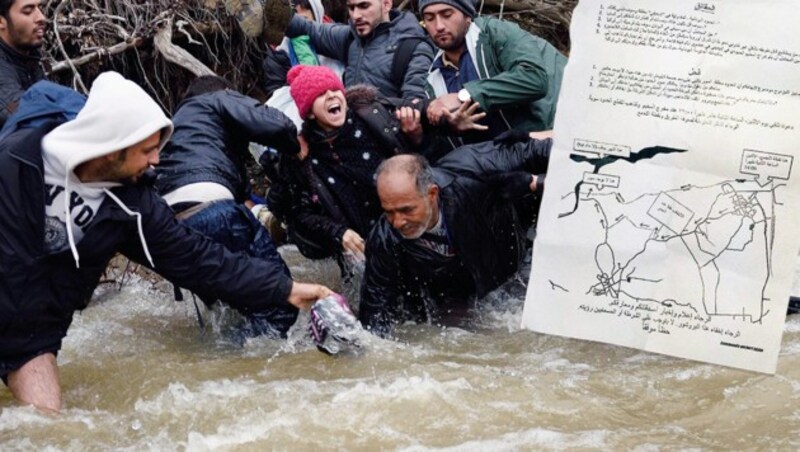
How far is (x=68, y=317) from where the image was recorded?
3879 millimetres

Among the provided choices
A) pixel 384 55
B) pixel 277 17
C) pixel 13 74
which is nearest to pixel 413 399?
pixel 384 55

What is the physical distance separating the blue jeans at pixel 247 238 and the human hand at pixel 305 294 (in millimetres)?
432

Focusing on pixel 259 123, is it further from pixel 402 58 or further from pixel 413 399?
pixel 413 399

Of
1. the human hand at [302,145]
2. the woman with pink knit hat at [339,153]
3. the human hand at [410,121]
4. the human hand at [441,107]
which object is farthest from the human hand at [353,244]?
the human hand at [441,107]

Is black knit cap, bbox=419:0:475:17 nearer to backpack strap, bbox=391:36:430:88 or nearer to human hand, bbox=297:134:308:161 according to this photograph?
backpack strap, bbox=391:36:430:88

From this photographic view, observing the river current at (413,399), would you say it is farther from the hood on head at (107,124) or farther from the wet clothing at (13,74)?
the wet clothing at (13,74)

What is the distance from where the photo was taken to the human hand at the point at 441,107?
189 inches

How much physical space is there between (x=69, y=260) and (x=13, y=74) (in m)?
1.64

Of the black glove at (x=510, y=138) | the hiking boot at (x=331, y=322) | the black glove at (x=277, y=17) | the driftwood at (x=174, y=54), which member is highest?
the black glove at (x=277, y=17)

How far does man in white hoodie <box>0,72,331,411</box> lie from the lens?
347cm

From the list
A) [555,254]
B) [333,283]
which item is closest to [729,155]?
[555,254]

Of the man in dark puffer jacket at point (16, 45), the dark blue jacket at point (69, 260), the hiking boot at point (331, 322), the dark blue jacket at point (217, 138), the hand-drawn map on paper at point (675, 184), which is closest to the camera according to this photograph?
the hand-drawn map on paper at point (675, 184)

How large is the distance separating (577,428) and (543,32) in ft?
18.3

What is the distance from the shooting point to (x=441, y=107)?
4820 mm
